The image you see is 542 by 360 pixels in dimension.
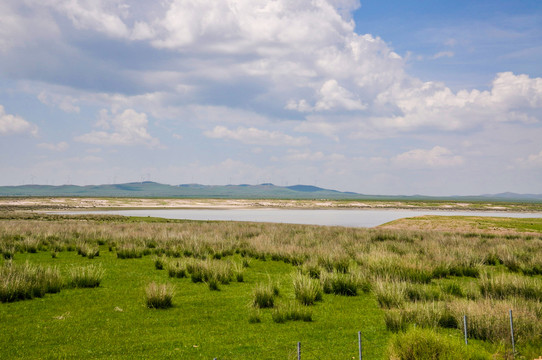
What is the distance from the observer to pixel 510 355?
7156 mm

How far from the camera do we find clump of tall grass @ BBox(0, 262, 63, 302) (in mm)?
11023

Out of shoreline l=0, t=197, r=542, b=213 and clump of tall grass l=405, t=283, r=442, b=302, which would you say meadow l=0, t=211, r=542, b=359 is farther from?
shoreline l=0, t=197, r=542, b=213

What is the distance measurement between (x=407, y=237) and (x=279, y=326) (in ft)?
66.9

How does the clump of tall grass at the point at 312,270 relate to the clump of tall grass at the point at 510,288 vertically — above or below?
below

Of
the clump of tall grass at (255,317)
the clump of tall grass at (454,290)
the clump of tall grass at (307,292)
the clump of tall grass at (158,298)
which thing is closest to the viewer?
the clump of tall grass at (255,317)

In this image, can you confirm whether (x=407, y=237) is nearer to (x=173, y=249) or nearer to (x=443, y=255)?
(x=443, y=255)

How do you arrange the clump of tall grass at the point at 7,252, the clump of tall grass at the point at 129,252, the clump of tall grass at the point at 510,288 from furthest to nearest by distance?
the clump of tall grass at the point at 129,252, the clump of tall grass at the point at 7,252, the clump of tall grass at the point at 510,288

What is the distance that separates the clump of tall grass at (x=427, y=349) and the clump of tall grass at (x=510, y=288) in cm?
545

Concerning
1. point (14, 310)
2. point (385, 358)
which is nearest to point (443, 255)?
point (385, 358)

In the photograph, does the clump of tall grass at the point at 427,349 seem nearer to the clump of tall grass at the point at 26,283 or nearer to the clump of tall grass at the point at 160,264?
the clump of tall grass at the point at 26,283

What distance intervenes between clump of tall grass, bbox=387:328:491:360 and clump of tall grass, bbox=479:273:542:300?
17.9ft

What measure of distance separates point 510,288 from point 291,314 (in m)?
7.24

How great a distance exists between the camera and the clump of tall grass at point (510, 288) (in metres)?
11.1

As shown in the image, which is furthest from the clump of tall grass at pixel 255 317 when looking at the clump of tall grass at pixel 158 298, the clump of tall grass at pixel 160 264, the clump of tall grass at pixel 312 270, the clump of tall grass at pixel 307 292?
the clump of tall grass at pixel 160 264
